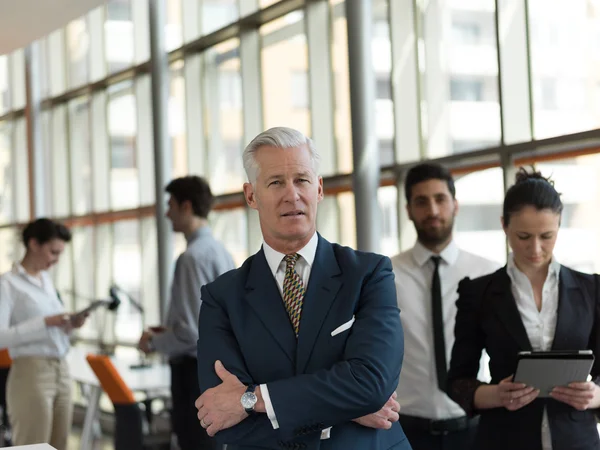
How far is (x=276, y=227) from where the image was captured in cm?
206

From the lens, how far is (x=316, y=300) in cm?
206

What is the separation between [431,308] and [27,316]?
2.94 m

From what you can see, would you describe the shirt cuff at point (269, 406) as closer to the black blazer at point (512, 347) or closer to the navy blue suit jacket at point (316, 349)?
the navy blue suit jacket at point (316, 349)

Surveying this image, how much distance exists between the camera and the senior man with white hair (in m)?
1.98

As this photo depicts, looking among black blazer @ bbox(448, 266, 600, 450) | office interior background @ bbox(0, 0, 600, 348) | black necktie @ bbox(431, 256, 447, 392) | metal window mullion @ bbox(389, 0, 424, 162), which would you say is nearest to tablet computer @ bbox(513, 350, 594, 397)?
black blazer @ bbox(448, 266, 600, 450)

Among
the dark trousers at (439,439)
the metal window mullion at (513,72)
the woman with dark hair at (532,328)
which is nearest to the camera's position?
the woman with dark hair at (532,328)

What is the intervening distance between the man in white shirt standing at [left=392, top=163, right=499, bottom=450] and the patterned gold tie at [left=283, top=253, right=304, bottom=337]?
1455 millimetres

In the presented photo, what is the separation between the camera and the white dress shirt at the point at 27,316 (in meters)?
5.21

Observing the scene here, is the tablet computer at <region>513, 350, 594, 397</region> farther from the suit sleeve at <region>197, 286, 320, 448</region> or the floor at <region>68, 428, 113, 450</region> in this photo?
the floor at <region>68, 428, 113, 450</region>

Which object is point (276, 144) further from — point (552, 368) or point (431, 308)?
point (431, 308)

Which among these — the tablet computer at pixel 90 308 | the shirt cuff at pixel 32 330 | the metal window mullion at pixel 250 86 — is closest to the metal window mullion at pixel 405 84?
the metal window mullion at pixel 250 86

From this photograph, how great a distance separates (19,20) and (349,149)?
96.2 inches

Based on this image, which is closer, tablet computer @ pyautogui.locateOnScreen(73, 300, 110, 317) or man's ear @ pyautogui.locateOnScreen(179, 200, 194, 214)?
man's ear @ pyautogui.locateOnScreen(179, 200, 194, 214)

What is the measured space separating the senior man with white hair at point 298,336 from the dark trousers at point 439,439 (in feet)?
4.29
